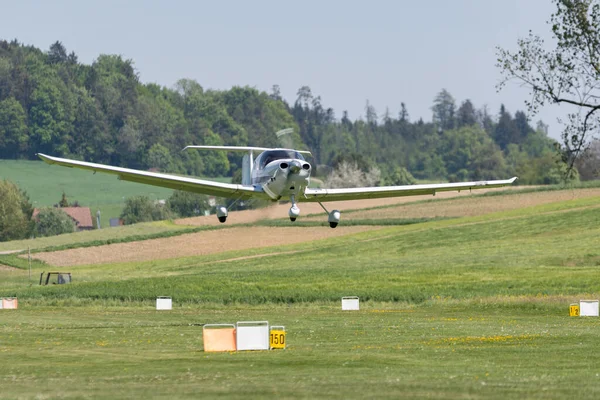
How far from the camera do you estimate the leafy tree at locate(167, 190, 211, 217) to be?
498 ft

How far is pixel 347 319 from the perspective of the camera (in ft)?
132

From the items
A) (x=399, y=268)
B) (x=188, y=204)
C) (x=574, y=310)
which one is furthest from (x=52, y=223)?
(x=574, y=310)

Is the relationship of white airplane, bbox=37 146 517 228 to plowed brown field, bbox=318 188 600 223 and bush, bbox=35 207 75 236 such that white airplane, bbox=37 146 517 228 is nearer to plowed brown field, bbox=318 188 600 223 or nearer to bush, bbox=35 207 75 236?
plowed brown field, bbox=318 188 600 223

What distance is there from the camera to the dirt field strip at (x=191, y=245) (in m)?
87.6

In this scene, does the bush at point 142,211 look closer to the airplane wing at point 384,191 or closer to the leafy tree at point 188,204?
the leafy tree at point 188,204

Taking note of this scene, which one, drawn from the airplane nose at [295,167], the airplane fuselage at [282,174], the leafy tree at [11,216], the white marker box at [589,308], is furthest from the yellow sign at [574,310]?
the leafy tree at [11,216]

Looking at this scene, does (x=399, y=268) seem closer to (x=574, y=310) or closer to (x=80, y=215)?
(x=574, y=310)

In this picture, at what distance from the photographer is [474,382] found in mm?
20609

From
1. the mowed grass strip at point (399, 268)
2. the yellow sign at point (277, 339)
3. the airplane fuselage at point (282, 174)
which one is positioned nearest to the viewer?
the yellow sign at point (277, 339)

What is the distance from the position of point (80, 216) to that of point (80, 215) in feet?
0.97

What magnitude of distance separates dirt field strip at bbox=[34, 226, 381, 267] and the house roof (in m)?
63.2

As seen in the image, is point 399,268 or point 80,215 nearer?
point 399,268

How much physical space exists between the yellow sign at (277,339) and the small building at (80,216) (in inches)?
5074

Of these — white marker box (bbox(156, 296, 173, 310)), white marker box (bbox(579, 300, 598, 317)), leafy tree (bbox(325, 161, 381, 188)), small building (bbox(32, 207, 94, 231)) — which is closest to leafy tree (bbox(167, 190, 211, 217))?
small building (bbox(32, 207, 94, 231))
